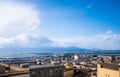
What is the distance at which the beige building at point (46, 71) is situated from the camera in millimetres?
40409

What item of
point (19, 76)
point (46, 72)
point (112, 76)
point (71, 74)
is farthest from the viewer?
point (71, 74)

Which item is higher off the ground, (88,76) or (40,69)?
(40,69)

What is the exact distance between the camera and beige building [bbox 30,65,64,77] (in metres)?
40.4

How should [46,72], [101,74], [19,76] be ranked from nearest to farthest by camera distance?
[19,76] → [46,72] → [101,74]

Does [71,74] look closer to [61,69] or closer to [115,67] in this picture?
[61,69]

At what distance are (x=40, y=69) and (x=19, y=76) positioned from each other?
449 centimetres

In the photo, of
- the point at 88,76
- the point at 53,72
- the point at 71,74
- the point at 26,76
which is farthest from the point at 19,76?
the point at 88,76

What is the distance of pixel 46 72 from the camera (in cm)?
4256

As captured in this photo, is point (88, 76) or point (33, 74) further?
point (88, 76)

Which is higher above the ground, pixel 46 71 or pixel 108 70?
pixel 46 71

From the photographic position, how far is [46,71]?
42.6 meters

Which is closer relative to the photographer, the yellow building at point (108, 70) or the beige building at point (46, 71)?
the beige building at point (46, 71)

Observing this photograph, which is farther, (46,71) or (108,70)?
(108,70)

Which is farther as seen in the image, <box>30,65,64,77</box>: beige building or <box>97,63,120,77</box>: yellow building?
<box>97,63,120,77</box>: yellow building
